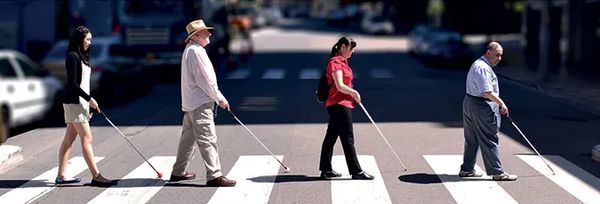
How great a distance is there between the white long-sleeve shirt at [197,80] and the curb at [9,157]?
298cm

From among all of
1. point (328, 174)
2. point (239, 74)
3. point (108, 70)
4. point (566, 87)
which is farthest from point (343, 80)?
point (239, 74)

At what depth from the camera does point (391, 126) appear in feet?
50.7

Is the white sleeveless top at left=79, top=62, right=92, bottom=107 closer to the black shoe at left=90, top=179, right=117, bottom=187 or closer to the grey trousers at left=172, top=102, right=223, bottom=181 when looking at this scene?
the black shoe at left=90, top=179, right=117, bottom=187

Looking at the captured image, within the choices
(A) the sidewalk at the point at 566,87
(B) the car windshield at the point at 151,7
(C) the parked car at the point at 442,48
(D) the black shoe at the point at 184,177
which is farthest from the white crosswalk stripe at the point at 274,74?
(D) the black shoe at the point at 184,177

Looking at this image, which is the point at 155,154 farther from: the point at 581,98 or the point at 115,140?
the point at 581,98

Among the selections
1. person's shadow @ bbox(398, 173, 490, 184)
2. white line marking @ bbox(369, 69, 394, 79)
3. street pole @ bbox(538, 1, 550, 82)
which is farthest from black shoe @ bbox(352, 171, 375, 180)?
white line marking @ bbox(369, 69, 394, 79)

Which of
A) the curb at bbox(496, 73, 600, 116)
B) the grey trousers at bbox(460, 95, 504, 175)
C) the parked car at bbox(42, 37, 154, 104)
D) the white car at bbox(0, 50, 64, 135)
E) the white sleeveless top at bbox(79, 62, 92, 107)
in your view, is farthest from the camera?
the parked car at bbox(42, 37, 154, 104)

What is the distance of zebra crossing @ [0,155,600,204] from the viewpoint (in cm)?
910

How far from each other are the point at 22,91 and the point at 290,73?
50.0ft

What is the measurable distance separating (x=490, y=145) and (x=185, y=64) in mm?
3431

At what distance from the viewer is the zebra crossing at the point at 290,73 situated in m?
27.7

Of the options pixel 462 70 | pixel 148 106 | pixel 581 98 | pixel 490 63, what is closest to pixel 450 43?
pixel 462 70

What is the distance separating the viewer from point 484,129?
388 inches

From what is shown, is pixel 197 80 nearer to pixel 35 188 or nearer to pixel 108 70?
pixel 35 188
